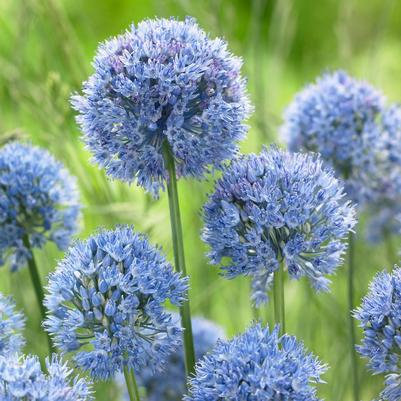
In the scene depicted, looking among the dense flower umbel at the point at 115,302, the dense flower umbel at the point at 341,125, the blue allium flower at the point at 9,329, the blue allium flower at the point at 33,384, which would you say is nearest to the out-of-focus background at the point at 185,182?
the dense flower umbel at the point at 341,125

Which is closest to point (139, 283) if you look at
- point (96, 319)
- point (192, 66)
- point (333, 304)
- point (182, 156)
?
point (96, 319)

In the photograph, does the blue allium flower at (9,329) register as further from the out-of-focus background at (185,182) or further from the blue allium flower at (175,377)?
the blue allium flower at (175,377)

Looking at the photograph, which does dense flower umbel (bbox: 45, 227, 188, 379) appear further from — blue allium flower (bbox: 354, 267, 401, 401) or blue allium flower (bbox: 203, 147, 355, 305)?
blue allium flower (bbox: 354, 267, 401, 401)

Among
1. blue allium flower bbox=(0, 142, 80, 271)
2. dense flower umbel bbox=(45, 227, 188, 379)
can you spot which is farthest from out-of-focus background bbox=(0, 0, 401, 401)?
dense flower umbel bbox=(45, 227, 188, 379)

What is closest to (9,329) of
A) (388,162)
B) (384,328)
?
(384,328)

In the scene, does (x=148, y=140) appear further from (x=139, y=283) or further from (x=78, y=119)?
(x=139, y=283)

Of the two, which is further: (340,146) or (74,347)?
(340,146)

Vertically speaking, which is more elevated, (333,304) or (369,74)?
(369,74)
